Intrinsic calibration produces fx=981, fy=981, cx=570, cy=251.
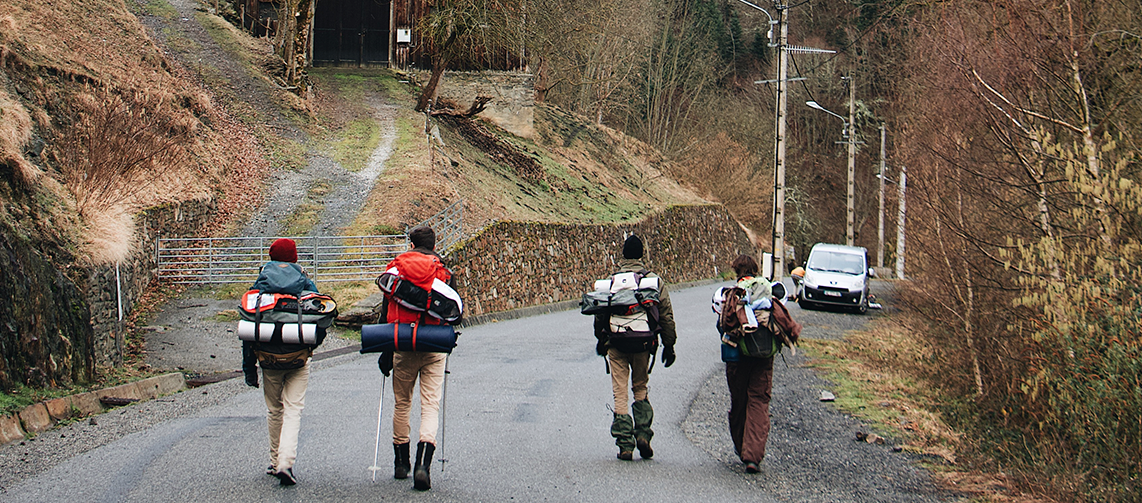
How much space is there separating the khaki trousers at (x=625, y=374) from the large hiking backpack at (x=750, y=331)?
0.70 meters

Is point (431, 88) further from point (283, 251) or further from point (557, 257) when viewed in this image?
point (283, 251)

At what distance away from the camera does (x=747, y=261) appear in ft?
26.3

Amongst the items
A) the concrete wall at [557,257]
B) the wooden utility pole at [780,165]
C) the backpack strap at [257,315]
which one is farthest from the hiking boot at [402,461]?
the wooden utility pole at [780,165]

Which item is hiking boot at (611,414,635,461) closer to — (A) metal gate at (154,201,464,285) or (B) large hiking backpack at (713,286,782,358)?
(B) large hiking backpack at (713,286,782,358)

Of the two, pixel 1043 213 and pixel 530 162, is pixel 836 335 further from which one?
pixel 530 162

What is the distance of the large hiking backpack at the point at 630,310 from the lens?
787 centimetres

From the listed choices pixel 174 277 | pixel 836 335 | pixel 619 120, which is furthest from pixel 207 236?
pixel 619 120

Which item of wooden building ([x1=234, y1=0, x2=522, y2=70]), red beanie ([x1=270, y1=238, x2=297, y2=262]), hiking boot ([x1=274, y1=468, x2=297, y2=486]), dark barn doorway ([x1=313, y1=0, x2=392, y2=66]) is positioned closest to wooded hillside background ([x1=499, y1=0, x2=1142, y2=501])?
hiking boot ([x1=274, y1=468, x2=297, y2=486])

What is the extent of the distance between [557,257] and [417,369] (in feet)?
69.0

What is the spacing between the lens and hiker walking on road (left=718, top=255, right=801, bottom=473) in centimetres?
784

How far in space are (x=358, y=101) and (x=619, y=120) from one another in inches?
1119

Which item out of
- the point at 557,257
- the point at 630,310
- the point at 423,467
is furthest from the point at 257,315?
the point at 557,257

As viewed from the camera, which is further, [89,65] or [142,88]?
[142,88]

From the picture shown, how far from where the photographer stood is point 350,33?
4022 cm
